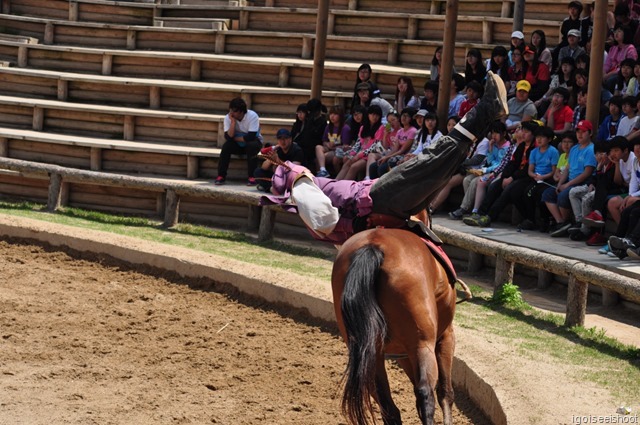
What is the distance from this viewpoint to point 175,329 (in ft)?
26.3

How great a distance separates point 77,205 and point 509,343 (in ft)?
25.9

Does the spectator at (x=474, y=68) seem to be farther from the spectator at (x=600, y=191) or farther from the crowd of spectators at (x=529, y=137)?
the spectator at (x=600, y=191)

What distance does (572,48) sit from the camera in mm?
12680

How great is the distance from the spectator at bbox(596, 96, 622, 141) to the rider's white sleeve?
553cm

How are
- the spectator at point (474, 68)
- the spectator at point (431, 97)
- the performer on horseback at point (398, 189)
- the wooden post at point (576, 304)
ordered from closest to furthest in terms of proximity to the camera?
1. the performer on horseback at point (398, 189)
2. the wooden post at point (576, 304)
3. the spectator at point (431, 97)
4. the spectator at point (474, 68)

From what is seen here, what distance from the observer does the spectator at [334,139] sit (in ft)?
42.1

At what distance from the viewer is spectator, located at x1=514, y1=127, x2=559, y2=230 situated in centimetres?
1083

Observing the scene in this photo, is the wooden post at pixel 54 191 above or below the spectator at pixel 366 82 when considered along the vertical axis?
below

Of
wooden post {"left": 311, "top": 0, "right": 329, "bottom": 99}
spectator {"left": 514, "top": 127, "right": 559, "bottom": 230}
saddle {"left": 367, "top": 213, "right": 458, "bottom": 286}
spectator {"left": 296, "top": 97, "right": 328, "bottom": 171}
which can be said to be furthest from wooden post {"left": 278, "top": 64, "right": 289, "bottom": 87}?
saddle {"left": 367, "top": 213, "right": 458, "bottom": 286}

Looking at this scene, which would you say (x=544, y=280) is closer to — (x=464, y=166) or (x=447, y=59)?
(x=464, y=166)

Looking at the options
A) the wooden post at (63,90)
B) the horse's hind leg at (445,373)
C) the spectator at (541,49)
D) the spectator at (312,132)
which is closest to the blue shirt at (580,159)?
the spectator at (541,49)

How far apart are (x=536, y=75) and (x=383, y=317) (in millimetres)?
8069

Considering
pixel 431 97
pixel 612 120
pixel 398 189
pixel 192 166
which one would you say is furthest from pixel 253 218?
pixel 398 189

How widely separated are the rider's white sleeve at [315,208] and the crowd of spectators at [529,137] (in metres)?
3.70
